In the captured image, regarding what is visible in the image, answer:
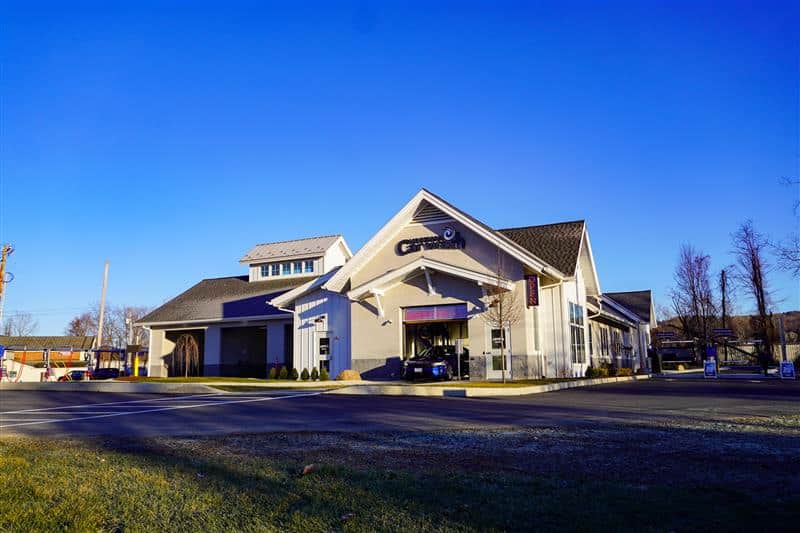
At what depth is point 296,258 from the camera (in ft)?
134

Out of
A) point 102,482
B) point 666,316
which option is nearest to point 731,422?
point 102,482

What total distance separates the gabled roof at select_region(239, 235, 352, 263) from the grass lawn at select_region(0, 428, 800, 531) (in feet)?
103

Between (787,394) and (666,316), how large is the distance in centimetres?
A: 8209

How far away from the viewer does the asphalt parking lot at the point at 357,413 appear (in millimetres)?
11836

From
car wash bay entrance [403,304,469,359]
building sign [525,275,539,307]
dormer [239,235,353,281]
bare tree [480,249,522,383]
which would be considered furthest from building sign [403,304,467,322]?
dormer [239,235,353,281]

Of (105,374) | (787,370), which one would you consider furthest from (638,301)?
(105,374)

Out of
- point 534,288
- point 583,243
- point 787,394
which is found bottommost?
point 787,394

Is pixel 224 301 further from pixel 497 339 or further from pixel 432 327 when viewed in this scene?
pixel 497 339

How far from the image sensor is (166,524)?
4961 mm

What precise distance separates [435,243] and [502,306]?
487 centimetres

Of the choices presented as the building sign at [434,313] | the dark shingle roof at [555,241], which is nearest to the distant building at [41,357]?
the building sign at [434,313]

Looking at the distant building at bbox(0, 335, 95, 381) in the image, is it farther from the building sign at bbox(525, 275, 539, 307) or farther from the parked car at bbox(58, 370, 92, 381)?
the building sign at bbox(525, 275, 539, 307)

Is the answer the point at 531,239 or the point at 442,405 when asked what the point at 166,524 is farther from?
the point at 531,239

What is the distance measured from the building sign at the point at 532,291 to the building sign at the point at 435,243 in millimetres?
3666
